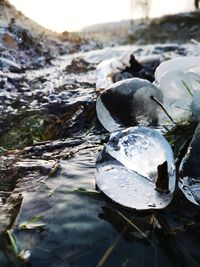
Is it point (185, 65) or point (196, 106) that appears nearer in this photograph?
point (196, 106)

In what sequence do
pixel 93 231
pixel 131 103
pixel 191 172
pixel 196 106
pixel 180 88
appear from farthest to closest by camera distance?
1. pixel 131 103
2. pixel 180 88
3. pixel 196 106
4. pixel 191 172
5. pixel 93 231

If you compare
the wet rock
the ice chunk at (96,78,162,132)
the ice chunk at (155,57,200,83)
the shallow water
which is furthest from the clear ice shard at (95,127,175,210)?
the wet rock

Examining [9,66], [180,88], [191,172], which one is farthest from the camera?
[9,66]

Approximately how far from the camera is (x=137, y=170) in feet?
3.35

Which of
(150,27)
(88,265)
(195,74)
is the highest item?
(195,74)

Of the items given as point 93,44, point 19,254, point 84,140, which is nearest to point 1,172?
point 84,140

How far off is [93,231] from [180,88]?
722 mm

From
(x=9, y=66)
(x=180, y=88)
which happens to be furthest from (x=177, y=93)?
(x=9, y=66)

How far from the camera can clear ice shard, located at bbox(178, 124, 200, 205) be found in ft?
3.19

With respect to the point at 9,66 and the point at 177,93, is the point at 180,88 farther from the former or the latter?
the point at 9,66

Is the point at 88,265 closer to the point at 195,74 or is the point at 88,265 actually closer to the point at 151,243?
the point at 151,243

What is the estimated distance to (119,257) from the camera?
0.79 meters

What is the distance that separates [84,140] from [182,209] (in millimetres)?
718

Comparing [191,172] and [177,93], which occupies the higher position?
[177,93]
